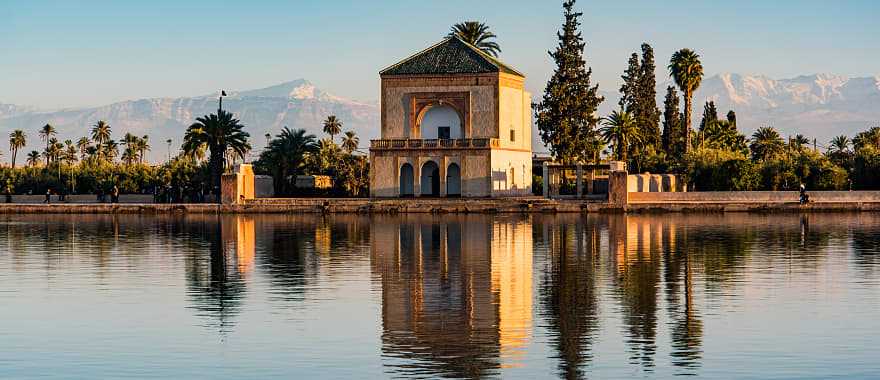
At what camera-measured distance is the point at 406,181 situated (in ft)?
215

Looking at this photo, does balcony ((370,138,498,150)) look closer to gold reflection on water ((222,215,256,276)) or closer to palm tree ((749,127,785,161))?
gold reflection on water ((222,215,256,276))

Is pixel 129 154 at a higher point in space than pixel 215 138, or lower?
higher

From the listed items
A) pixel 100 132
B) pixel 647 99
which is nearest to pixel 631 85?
pixel 647 99

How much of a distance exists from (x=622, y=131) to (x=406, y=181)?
62.5ft

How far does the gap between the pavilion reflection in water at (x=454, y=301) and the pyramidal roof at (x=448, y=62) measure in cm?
2676

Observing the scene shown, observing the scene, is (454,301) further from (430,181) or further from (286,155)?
(286,155)

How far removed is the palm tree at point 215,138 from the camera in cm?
6731

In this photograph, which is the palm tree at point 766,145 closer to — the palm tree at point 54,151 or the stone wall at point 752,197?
the stone wall at point 752,197

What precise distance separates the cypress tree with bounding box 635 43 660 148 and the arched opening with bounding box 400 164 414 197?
2076cm

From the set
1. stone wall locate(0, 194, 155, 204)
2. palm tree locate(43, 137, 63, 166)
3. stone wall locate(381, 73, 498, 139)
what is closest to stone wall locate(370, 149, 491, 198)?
stone wall locate(381, 73, 498, 139)

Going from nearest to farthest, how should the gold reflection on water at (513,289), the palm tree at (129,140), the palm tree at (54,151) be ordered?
1. the gold reflection on water at (513,289)
2. the palm tree at (54,151)
3. the palm tree at (129,140)

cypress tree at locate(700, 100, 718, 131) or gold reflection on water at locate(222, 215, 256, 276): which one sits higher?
cypress tree at locate(700, 100, 718, 131)

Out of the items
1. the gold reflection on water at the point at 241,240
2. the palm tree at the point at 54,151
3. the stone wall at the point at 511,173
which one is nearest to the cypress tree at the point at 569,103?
the stone wall at the point at 511,173

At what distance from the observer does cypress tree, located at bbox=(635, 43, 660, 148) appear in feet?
263
